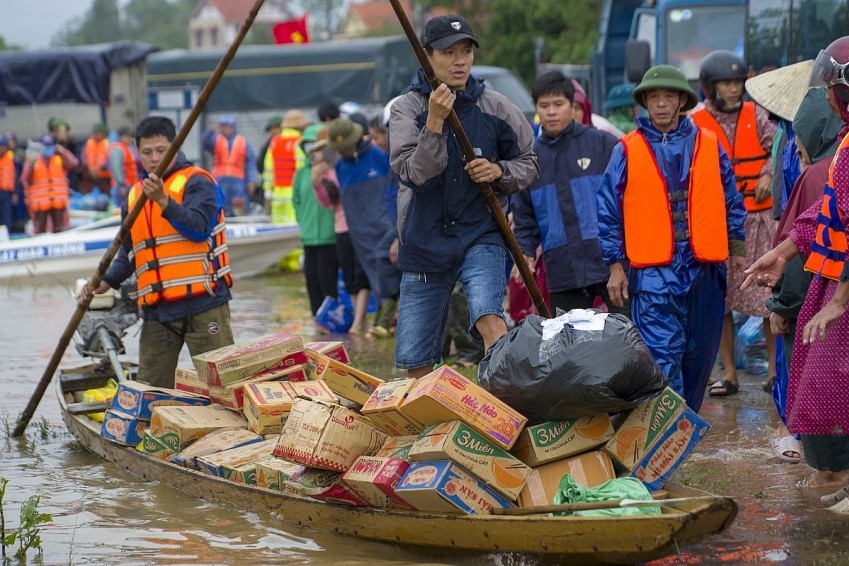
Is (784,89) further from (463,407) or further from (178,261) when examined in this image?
(178,261)

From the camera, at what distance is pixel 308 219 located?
12320mm

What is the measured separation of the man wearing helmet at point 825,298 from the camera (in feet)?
17.7

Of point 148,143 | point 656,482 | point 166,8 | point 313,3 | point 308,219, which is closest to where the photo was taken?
point 656,482

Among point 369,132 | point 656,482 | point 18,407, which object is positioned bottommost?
point 18,407

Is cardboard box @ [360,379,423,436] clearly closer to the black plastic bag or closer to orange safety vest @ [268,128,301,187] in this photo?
the black plastic bag

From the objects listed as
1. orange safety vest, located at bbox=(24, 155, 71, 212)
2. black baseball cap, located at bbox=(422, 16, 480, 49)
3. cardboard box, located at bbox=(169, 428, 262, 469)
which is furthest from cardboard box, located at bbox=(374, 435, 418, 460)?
orange safety vest, located at bbox=(24, 155, 71, 212)

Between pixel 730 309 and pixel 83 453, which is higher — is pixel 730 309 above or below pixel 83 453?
above

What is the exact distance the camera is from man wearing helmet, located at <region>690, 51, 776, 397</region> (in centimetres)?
868

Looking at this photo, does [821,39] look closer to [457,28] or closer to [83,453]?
[457,28]

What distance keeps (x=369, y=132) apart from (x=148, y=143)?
15.6ft

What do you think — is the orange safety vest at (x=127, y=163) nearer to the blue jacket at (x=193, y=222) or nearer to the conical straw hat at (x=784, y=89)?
the blue jacket at (x=193, y=222)

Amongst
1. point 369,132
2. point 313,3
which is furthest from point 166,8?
point 369,132

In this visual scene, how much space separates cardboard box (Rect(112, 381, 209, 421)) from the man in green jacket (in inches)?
196

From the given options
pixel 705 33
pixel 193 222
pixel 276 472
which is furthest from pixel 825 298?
pixel 705 33
